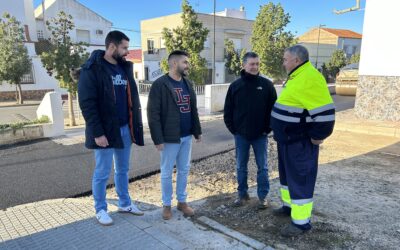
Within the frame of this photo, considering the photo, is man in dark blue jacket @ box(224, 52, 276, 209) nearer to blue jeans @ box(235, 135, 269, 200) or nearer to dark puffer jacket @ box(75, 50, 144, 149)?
blue jeans @ box(235, 135, 269, 200)

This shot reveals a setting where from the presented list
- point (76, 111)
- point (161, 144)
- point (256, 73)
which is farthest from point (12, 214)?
point (76, 111)

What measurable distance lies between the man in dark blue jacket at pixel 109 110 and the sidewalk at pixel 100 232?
18 cm

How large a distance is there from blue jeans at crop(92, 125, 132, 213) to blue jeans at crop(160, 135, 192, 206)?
16.7 inches

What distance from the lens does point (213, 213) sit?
3.72 meters

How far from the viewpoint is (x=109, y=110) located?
10.1 feet

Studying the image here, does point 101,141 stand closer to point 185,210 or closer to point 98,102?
point 98,102

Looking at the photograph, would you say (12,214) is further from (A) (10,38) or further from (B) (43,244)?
(A) (10,38)

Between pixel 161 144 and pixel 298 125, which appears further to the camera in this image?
pixel 161 144

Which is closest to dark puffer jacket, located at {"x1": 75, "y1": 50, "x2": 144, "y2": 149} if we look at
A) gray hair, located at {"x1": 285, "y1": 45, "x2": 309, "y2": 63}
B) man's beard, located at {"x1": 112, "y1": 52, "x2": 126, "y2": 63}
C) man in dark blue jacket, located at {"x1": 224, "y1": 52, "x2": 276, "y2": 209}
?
man's beard, located at {"x1": 112, "y1": 52, "x2": 126, "y2": 63}

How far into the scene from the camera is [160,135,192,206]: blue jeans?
3.35 m

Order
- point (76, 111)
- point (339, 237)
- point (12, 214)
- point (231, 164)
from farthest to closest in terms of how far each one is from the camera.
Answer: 1. point (76, 111)
2. point (231, 164)
3. point (12, 214)
4. point (339, 237)

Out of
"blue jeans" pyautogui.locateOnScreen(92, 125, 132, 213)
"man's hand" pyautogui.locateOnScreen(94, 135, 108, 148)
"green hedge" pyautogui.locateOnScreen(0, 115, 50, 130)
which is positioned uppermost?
"man's hand" pyautogui.locateOnScreen(94, 135, 108, 148)

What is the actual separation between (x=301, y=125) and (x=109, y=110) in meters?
1.91

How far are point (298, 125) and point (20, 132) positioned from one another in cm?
704
